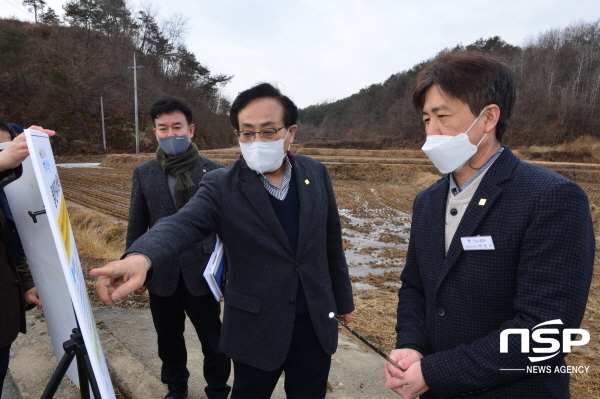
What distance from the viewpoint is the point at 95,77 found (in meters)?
46.5

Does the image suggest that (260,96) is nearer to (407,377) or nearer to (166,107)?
(166,107)

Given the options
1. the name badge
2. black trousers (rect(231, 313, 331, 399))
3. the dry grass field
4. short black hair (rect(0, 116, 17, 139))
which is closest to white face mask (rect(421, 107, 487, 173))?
the name badge

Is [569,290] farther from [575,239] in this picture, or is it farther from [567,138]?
[567,138]

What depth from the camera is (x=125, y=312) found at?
13.8 ft

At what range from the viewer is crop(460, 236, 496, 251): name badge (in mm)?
1307

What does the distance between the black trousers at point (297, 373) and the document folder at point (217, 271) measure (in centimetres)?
39

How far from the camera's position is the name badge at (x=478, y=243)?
131cm

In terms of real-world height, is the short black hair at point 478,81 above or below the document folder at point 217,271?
above

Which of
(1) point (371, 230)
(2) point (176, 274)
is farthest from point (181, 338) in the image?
(1) point (371, 230)

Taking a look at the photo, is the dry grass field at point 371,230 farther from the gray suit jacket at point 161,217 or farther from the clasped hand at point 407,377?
the clasped hand at point 407,377

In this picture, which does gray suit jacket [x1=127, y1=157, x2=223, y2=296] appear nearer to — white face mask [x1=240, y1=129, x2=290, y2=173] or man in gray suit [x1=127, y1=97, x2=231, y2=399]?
man in gray suit [x1=127, y1=97, x2=231, y2=399]

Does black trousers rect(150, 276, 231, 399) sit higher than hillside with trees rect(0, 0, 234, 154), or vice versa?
hillside with trees rect(0, 0, 234, 154)

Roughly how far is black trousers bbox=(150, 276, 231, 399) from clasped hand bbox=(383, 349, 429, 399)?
1593 millimetres

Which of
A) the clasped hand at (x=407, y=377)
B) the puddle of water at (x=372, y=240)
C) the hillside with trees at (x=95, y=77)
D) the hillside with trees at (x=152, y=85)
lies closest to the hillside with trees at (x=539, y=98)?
the hillside with trees at (x=152, y=85)
